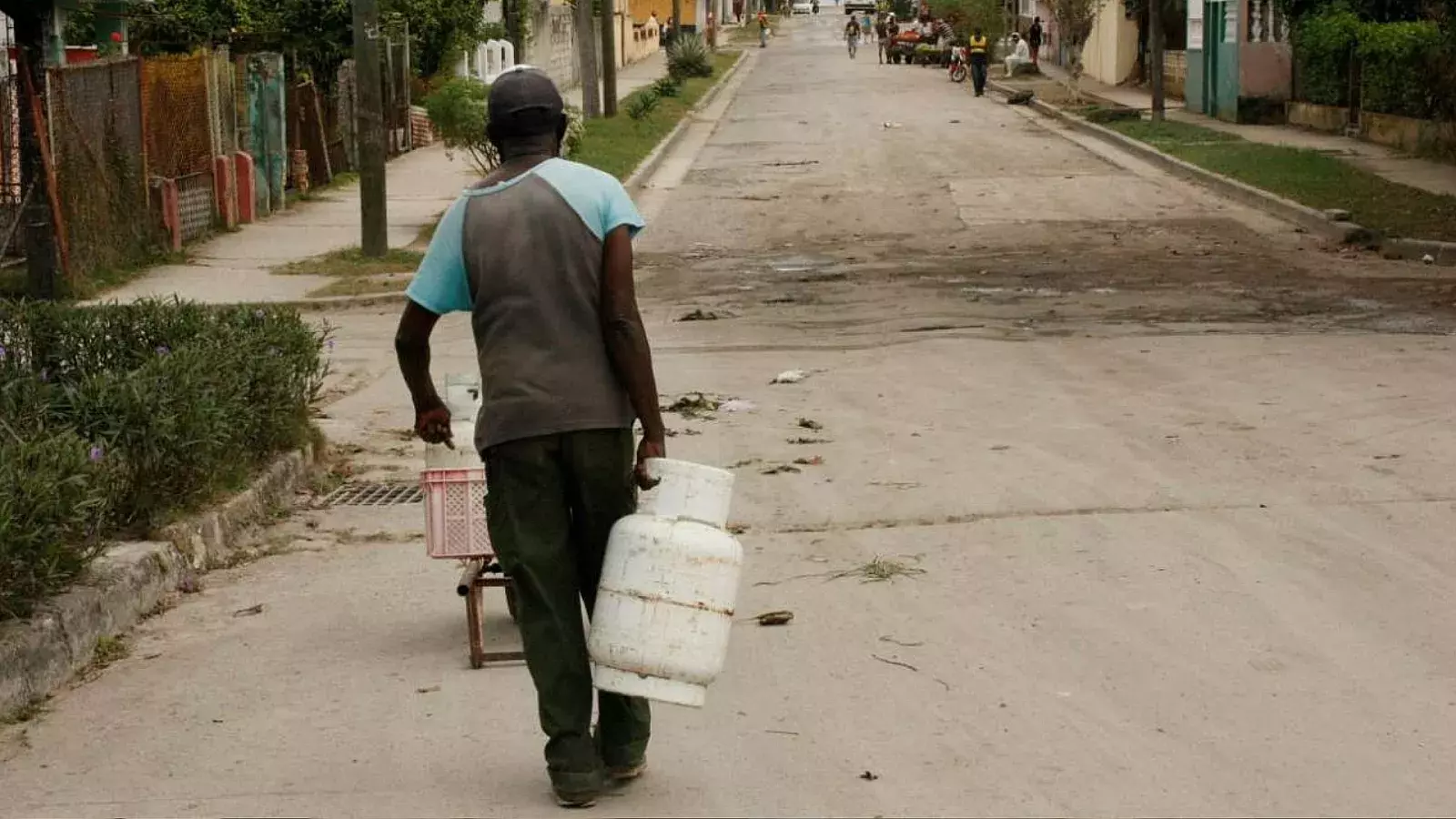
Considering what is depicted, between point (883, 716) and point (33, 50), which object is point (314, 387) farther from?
point (33, 50)

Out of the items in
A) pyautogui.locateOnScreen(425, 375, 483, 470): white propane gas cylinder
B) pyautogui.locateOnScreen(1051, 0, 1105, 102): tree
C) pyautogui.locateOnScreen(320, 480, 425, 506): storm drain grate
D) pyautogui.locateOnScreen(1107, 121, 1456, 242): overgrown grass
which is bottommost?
pyautogui.locateOnScreen(320, 480, 425, 506): storm drain grate

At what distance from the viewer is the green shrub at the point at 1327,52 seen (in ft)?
111

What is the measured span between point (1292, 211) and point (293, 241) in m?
10.5

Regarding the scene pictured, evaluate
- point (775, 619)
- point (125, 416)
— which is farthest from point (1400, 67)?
point (125, 416)

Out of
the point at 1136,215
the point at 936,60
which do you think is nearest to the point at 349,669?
the point at 1136,215

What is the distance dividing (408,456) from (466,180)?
1811cm

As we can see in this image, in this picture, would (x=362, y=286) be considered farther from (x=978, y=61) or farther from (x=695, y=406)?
(x=978, y=61)

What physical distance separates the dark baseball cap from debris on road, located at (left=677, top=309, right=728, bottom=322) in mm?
10524

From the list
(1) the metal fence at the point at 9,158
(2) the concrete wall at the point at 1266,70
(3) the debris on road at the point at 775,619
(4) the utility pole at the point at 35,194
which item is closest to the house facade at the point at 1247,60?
(2) the concrete wall at the point at 1266,70

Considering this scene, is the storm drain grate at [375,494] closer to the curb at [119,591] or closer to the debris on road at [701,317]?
the curb at [119,591]

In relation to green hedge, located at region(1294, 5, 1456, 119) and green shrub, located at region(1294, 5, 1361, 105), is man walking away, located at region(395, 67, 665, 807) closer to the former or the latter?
green hedge, located at region(1294, 5, 1456, 119)

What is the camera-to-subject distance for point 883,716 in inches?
237

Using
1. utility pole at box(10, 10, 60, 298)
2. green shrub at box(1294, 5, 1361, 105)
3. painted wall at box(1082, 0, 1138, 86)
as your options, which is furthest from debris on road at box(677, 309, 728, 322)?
painted wall at box(1082, 0, 1138, 86)

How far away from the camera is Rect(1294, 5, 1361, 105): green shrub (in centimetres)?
3375
